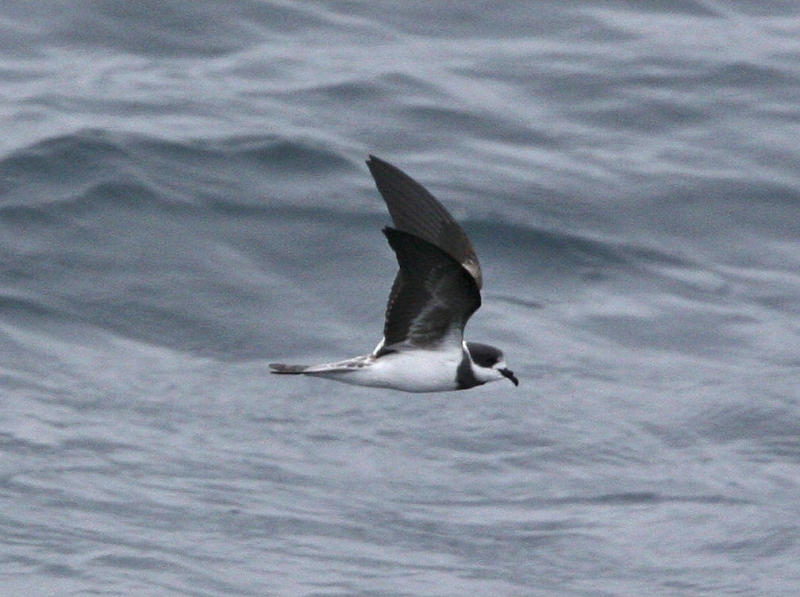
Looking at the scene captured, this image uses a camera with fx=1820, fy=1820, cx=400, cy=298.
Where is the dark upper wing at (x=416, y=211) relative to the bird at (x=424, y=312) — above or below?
above

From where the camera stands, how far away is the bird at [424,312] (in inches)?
368

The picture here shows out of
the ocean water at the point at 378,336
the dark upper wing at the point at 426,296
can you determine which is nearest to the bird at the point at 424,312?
the dark upper wing at the point at 426,296

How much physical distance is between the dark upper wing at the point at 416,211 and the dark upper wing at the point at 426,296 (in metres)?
0.10

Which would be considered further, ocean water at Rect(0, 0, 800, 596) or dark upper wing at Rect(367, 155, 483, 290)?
ocean water at Rect(0, 0, 800, 596)

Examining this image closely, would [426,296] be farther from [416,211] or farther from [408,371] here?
[408,371]

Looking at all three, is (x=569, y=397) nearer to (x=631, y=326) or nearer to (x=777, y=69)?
(x=631, y=326)

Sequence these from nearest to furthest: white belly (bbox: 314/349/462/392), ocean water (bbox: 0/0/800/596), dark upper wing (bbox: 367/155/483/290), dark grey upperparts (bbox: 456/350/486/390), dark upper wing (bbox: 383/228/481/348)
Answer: dark upper wing (bbox: 383/228/481/348)
dark upper wing (bbox: 367/155/483/290)
white belly (bbox: 314/349/462/392)
dark grey upperparts (bbox: 456/350/486/390)
ocean water (bbox: 0/0/800/596)

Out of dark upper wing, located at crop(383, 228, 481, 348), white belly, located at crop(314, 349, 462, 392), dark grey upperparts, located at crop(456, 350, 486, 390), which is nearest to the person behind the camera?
dark upper wing, located at crop(383, 228, 481, 348)

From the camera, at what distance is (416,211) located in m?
9.59

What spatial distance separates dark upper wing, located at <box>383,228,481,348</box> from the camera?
9047 mm

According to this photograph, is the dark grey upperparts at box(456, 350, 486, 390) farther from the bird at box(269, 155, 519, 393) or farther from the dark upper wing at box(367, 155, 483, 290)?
the dark upper wing at box(367, 155, 483, 290)

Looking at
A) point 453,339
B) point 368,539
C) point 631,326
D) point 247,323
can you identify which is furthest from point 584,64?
point 453,339

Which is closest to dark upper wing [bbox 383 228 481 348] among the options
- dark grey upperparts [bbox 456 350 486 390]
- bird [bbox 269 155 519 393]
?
bird [bbox 269 155 519 393]

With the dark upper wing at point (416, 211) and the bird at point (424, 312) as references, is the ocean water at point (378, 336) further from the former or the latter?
the dark upper wing at point (416, 211)
